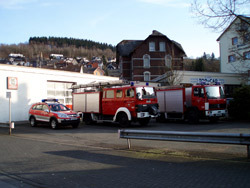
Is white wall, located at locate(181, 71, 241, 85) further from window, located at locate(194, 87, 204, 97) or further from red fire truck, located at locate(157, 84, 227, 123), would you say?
window, located at locate(194, 87, 204, 97)

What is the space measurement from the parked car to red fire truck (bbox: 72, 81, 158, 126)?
2213mm

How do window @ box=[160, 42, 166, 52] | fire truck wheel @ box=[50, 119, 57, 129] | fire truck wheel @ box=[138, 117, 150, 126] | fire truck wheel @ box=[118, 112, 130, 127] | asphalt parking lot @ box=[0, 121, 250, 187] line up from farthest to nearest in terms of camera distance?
window @ box=[160, 42, 166, 52]
fire truck wheel @ box=[138, 117, 150, 126]
fire truck wheel @ box=[50, 119, 57, 129]
fire truck wheel @ box=[118, 112, 130, 127]
asphalt parking lot @ box=[0, 121, 250, 187]

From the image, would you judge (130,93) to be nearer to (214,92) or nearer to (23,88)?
(214,92)

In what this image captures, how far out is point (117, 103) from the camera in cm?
1803

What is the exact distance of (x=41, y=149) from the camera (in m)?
10.2

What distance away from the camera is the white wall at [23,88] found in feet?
70.6

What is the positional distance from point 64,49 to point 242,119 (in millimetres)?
151398

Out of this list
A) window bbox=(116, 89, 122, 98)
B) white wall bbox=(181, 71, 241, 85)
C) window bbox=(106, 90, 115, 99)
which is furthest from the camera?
white wall bbox=(181, 71, 241, 85)

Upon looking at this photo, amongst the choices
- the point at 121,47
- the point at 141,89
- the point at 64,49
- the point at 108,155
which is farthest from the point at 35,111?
the point at 64,49

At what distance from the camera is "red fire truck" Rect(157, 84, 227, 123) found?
17.8 m

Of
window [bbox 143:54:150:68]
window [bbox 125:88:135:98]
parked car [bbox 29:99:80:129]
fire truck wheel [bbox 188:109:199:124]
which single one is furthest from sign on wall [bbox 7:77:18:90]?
window [bbox 143:54:150:68]

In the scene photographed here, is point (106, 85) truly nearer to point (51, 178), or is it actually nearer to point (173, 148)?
point (173, 148)

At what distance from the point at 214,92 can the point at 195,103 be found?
1.50 meters

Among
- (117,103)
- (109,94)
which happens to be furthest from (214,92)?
(109,94)
